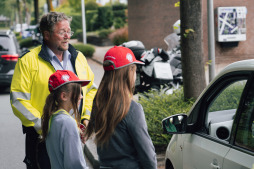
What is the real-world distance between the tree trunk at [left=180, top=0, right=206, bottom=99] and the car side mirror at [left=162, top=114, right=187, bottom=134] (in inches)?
134

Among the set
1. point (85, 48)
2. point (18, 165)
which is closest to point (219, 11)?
point (85, 48)

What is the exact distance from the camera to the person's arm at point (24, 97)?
3.84 m

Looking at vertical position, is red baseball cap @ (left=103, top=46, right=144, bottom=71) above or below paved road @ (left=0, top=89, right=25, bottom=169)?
above

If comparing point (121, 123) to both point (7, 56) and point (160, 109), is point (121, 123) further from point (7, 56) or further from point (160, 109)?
point (7, 56)

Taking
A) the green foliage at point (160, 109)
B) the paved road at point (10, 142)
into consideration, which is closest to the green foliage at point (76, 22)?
the paved road at point (10, 142)

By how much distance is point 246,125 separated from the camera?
9.84 feet

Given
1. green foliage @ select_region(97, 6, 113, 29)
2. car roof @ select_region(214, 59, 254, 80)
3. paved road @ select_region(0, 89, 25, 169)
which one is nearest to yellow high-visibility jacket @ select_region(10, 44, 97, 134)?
car roof @ select_region(214, 59, 254, 80)

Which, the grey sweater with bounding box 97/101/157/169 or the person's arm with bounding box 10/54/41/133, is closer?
the grey sweater with bounding box 97/101/157/169

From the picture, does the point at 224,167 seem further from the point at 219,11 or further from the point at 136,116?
the point at 219,11

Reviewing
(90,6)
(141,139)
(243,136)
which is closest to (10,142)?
(141,139)

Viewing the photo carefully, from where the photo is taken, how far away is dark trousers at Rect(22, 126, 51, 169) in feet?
12.6

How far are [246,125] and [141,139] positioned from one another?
2.15ft

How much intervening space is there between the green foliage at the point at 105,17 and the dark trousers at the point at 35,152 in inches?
1512

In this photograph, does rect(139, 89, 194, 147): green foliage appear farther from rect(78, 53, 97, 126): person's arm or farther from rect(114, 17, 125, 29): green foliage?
rect(114, 17, 125, 29): green foliage
